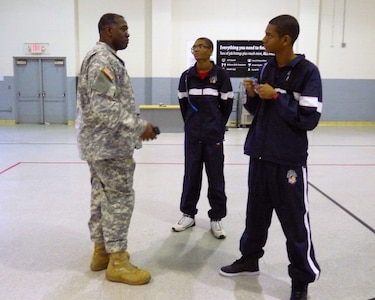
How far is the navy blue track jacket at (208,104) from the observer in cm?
311

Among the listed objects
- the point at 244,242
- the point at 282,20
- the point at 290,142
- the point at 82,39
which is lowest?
the point at 244,242

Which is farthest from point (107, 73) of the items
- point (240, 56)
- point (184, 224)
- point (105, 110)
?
point (240, 56)

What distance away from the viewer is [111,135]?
2244 millimetres

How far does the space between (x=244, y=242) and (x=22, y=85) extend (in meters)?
10.8

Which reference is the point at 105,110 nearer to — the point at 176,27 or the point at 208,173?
the point at 208,173

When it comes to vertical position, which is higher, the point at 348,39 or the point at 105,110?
the point at 348,39

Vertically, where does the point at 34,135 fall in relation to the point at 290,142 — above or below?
below

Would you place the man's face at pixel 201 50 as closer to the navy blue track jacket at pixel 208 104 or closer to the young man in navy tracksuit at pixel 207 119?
the young man in navy tracksuit at pixel 207 119

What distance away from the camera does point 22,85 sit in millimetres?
11602

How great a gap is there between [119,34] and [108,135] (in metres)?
0.59

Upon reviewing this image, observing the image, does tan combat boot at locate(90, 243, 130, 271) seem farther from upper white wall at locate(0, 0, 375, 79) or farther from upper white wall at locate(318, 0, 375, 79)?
upper white wall at locate(318, 0, 375, 79)

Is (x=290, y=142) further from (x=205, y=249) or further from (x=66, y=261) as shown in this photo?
(x=66, y=261)

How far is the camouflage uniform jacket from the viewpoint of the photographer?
6.94 ft

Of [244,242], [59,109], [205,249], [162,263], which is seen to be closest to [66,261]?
[162,263]
